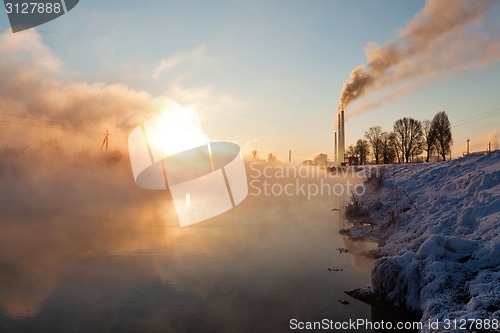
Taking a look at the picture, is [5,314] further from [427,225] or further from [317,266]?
[427,225]

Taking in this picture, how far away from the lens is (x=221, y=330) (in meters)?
9.22

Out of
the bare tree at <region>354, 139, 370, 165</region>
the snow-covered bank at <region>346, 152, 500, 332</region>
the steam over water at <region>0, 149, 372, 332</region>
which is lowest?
the steam over water at <region>0, 149, 372, 332</region>

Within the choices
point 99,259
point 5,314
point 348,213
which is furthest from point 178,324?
point 348,213

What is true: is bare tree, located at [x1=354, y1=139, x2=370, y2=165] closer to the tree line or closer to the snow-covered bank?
the tree line

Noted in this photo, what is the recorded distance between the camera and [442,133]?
83375 millimetres

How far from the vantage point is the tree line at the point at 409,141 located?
275ft

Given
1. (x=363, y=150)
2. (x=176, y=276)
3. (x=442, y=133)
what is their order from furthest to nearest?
(x=363, y=150)
(x=442, y=133)
(x=176, y=276)

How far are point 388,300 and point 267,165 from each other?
122265 millimetres

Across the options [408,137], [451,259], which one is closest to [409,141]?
[408,137]

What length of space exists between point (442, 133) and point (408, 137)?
909 cm

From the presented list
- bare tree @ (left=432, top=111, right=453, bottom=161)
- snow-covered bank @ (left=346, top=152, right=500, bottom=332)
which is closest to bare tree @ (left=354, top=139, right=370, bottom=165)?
bare tree @ (left=432, top=111, right=453, bottom=161)

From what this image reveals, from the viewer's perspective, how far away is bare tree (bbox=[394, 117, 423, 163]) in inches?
3533

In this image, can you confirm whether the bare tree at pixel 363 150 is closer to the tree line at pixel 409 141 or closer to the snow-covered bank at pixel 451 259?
the tree line at pixel 409 141

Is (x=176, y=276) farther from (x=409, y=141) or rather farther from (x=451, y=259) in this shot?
(x=409, y=141)
